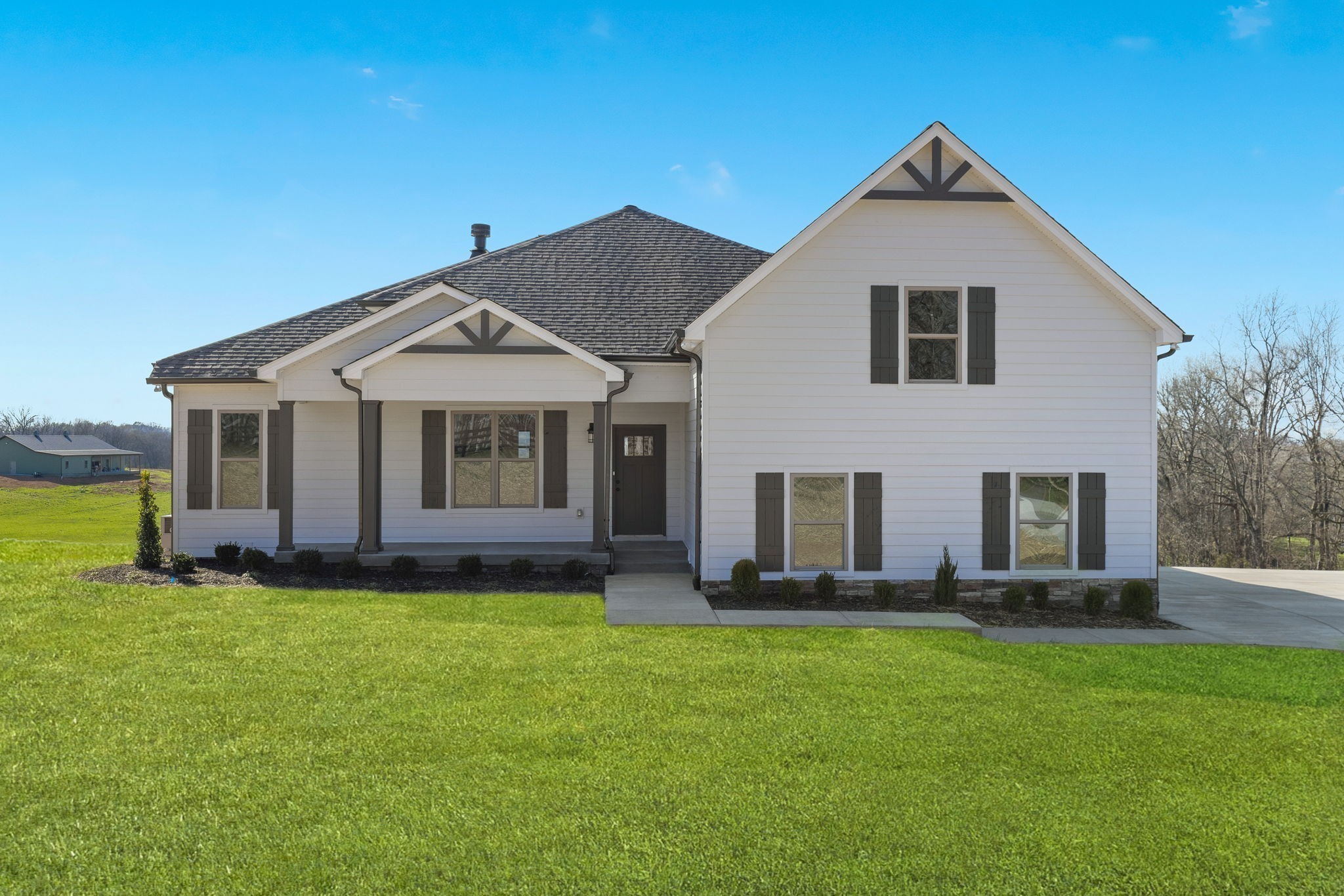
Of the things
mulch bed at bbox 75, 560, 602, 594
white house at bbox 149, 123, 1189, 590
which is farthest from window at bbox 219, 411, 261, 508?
white house at bbox 149, 123, 1189, 590

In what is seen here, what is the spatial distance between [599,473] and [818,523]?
3708 millimetres

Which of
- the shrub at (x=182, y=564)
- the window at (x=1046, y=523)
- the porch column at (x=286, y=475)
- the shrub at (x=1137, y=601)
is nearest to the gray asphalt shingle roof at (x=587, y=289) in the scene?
the porch column at (x=286, y=475)

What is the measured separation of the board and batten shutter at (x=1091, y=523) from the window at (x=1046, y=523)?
184 millimetres

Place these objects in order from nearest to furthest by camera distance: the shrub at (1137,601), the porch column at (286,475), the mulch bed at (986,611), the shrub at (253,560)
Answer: the mulch bed at (986,611) → the shrub at (1137,601) → the shrub at (253,560) → the porch column at (286,475)

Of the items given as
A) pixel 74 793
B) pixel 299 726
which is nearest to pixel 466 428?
pixel 299 726

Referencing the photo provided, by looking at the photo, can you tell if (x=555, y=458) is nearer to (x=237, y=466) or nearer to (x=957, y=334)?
(x=237, y=466)

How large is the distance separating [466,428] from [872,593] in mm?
7830

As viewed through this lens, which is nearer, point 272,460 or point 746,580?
point 746,580

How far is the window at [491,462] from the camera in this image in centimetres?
1570

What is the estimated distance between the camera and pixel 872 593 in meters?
12.8

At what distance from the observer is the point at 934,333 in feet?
42.9

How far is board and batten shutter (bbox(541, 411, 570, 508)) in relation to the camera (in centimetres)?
1567

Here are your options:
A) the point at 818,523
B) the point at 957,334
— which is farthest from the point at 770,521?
the point at 957,334

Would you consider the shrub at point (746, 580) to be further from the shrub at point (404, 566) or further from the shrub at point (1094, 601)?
the shrub at point (404, 566)
